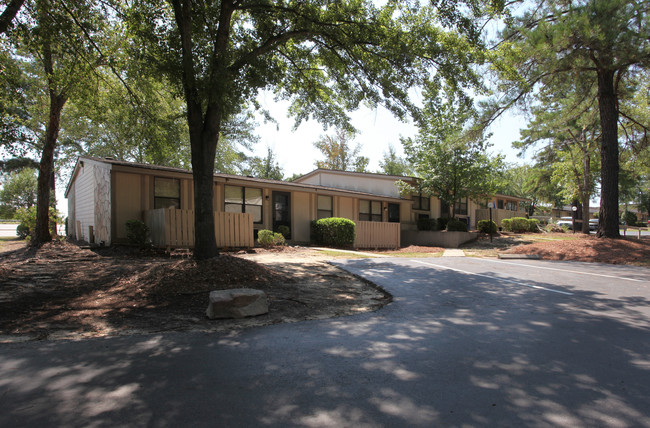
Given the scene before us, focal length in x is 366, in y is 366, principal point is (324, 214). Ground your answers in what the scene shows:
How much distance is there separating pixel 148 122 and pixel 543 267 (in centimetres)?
1235

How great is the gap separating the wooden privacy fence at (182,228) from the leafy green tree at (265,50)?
389 cm

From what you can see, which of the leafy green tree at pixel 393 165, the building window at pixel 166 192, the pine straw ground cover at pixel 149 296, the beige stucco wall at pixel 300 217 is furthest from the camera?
the leafy green tree at pixel 393 165

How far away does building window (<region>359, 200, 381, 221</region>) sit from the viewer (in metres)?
20.8

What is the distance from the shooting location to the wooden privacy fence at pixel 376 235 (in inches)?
709

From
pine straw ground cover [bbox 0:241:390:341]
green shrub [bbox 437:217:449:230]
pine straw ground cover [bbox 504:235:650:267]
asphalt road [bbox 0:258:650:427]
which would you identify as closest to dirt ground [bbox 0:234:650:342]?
pine straw ground cover [bbox 0:241:390:341]

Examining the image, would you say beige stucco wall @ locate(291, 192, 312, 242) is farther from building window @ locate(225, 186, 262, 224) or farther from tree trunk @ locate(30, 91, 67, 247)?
tree trunk @ locate(30, 91, 67, 247)

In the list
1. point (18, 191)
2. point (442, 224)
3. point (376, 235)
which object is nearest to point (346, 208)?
point (376, 235)

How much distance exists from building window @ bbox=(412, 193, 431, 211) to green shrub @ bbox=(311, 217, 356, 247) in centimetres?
898

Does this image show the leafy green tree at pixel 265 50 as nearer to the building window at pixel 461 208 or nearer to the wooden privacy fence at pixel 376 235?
the wooden privacy fence at pixel 376 235

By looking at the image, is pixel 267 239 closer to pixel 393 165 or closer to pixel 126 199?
pixel 126 199

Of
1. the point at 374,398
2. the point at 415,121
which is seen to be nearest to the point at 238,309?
the point at 374,398

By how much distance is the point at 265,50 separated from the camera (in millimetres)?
8547

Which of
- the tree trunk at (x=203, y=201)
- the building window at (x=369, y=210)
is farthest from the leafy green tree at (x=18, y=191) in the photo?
the tree trunk at (x=203, y=201)

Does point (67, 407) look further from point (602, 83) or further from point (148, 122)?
point (602, 83)
